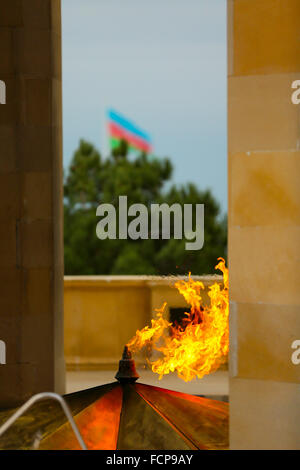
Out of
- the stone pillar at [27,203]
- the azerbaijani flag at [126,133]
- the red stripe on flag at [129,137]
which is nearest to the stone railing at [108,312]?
the stone pillar at [27,203]

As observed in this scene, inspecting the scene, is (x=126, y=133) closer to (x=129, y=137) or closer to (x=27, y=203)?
(x=129, y=137)

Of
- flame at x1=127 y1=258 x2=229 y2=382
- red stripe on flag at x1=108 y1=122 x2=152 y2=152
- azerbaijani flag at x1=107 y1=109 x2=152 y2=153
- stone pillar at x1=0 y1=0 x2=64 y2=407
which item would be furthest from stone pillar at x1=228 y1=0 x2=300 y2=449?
red stripe on flag at x1=108 y1=122 x2=152 y2=152

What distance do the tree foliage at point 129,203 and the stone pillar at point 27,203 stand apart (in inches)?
986

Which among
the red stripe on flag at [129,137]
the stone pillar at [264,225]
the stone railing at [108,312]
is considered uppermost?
the red stripe on flag at [129,137]

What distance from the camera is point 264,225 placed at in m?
5.98

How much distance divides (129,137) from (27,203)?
40.3 meters

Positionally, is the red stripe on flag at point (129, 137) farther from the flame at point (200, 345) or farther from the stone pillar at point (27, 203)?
the flame at point (200, 345)

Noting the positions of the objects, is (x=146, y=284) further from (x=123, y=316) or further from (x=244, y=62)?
(x=244, y=62)

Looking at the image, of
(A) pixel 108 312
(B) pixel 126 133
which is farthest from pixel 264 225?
(B) pixel 126 133

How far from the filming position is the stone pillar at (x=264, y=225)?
5918 millimetres

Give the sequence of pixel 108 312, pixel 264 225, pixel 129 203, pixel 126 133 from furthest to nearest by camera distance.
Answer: pixel 126 133, pixel 129 203, pixel 108 312, pixel 264 225

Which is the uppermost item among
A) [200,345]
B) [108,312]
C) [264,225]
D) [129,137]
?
[129,137]

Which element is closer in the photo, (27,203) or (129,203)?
(27,203)
